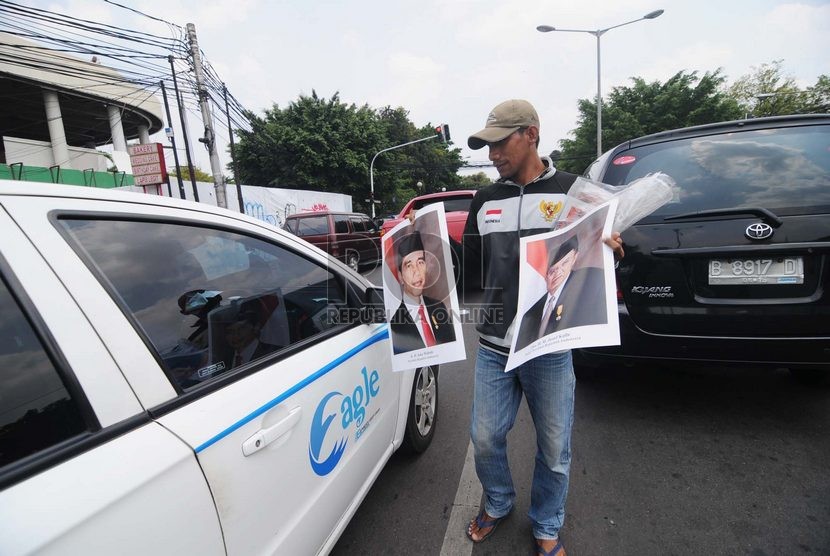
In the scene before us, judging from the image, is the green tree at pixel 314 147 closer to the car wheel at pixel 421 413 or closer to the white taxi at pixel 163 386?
the car wheel at pixel 421 413

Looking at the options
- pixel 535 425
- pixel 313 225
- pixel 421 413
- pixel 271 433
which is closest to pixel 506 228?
pixel 535 425

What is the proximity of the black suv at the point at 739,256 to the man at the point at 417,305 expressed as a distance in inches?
51.2

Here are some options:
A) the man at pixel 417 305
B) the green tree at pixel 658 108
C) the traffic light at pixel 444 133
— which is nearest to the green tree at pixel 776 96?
the green tree at pixel 658 108

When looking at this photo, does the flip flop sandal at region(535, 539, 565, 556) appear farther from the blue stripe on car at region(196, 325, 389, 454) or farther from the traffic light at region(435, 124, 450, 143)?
the traffic light at region(435, 124, 450, 143)

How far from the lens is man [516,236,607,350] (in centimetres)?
132

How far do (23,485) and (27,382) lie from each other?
20cm

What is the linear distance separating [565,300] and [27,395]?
4.71 ft

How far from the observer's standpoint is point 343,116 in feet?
87.1

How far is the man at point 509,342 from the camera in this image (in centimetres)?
158

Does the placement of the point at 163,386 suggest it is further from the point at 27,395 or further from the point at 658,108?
the point at 658,108

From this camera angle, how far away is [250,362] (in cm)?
129

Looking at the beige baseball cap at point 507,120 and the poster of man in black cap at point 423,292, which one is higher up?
the beige baseball cap at point 507,120

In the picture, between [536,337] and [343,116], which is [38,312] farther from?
[343,116]

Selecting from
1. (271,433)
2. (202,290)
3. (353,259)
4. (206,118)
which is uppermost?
(206,118)
